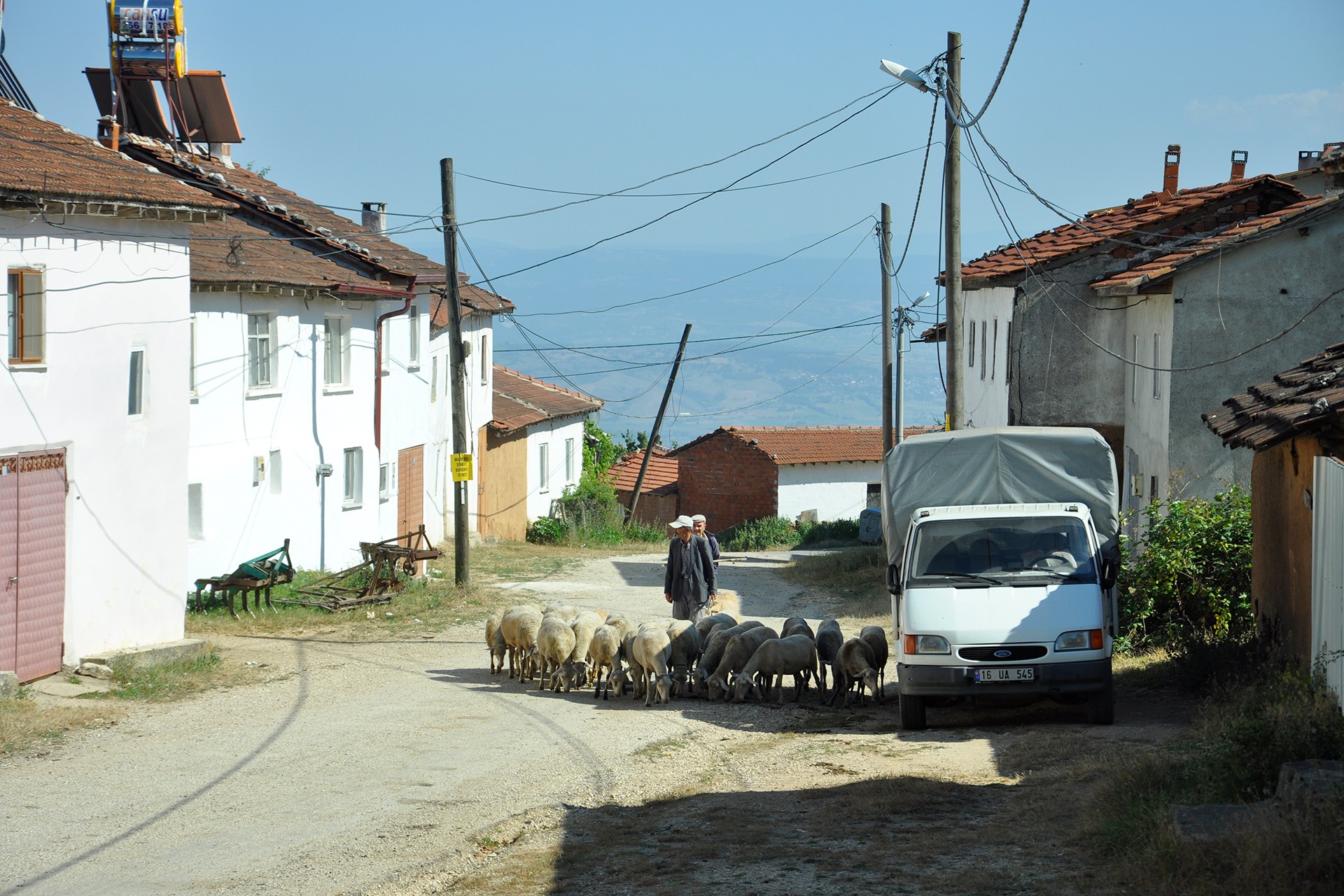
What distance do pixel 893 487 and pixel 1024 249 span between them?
13.4 meters

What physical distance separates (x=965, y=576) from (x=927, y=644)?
0.87m

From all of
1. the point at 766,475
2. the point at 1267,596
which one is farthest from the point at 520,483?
the point at 1267,596

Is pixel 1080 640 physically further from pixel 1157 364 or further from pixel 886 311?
pixel 886 311

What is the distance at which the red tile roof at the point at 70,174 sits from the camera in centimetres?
1424

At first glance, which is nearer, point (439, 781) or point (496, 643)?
point (439, 781)

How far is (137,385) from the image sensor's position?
650 inches

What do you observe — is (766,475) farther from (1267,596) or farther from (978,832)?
(978,832)

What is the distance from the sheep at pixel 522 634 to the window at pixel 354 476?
12.7 meters

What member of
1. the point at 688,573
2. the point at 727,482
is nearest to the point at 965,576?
the point at 688,573

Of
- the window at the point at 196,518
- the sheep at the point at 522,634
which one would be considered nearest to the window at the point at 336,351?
the window at the point at 196,518

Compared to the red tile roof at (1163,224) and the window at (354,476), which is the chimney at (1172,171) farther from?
the window at (354,476)

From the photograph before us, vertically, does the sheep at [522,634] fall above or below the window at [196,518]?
A: below

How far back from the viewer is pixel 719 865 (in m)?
7.76

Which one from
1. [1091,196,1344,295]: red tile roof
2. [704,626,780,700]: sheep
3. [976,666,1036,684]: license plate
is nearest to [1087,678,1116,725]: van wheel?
[976,666,1036,684]: license plate
